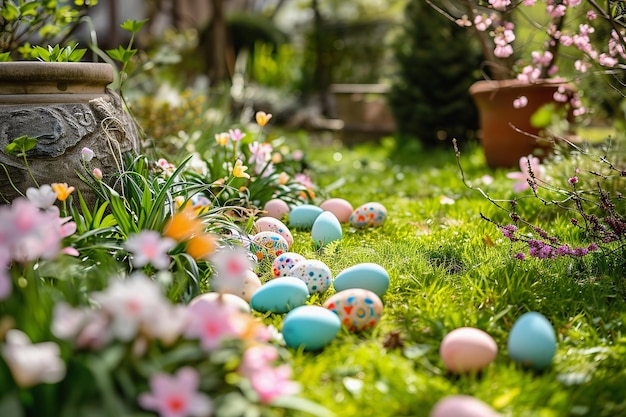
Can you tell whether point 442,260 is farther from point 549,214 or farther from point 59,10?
point 59,10

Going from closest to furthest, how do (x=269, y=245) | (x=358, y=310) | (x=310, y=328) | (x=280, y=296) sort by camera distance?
(x=310, y=328) → (x=358, y=310) → (x=280, y=296) → (x=269, y=245)

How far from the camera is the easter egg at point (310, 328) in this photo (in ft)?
5.53

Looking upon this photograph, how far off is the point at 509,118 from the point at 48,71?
3759mm

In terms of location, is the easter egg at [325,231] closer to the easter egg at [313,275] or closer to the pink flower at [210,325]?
the easter egg at [313,275]

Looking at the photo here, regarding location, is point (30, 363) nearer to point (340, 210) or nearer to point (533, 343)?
point (533, 343)

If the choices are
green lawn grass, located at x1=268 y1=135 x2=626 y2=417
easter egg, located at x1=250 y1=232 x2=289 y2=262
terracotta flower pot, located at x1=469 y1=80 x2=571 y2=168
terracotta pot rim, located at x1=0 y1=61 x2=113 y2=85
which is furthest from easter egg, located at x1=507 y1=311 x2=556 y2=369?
terracotta flower pot, located at x1=469 y1=80 x2=571 y2=168

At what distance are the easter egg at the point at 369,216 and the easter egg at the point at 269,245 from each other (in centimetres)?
72

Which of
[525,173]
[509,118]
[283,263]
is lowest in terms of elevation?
[509,118]

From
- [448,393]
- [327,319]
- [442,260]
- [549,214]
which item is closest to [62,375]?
[327,319]

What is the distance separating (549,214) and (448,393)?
2.04 meters

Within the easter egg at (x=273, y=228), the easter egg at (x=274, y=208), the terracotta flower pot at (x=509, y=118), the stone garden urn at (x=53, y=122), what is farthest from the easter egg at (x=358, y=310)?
the terracotta flower pot at (x=509, y=118)

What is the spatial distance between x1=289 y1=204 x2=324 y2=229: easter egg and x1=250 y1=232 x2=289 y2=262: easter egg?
550mm

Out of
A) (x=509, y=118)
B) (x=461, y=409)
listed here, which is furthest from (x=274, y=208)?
(x=509, y=118)

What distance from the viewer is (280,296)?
1950 mm
